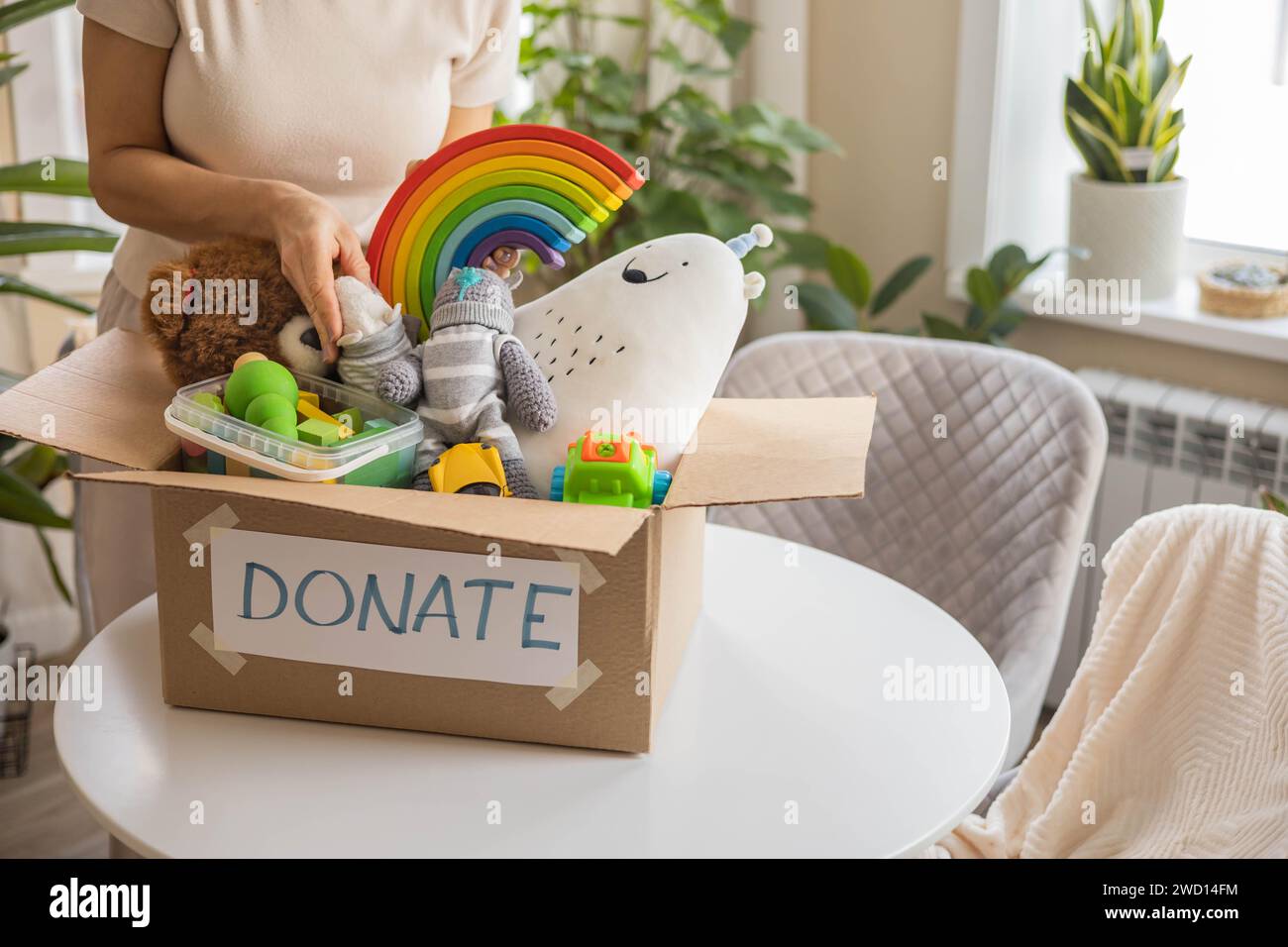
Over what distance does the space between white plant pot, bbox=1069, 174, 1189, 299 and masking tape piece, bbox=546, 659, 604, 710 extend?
60.2 inches

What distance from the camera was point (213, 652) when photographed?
93 centimetres

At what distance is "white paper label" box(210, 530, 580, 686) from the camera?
87cm

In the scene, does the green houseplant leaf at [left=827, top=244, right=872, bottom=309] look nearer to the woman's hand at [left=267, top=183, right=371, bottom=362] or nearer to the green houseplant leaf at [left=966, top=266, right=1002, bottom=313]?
the green houseplant leaf at [left=966, top=266, right=1002, bottom=313]

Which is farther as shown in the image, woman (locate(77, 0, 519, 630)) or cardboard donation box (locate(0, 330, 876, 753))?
woman (locate(77, 0, 519, 630))

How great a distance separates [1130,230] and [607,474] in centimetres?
152

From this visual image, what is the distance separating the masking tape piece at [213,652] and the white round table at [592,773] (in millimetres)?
45

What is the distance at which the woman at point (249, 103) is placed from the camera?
3.79ft

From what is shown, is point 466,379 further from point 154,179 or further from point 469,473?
point 154,179

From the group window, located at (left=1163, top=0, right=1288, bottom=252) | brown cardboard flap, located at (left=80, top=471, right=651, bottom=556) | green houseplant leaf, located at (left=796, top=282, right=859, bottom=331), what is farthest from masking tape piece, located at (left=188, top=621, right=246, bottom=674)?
window, located at (left=1163, top=0, right=1288, bottom=252)

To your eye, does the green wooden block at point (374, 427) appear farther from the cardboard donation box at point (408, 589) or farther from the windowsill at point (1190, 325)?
the windowsill at point (1190, 325)

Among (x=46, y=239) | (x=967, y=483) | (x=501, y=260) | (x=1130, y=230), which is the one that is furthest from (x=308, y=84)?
(x=1130, y=230)

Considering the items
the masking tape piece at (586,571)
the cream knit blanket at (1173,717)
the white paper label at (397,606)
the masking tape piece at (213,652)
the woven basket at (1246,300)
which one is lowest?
the cream knit blanket at (1173,717)

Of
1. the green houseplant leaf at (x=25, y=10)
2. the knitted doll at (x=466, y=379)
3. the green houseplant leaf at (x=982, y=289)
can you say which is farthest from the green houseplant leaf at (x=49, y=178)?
the green houseplant leaf at (x=982, y=289)
